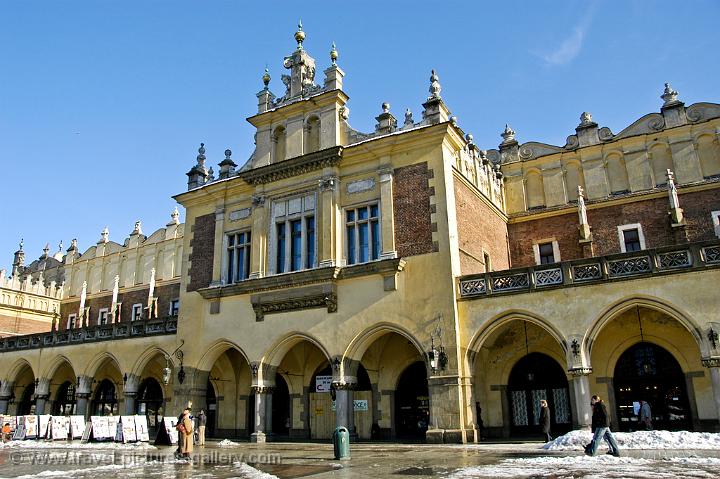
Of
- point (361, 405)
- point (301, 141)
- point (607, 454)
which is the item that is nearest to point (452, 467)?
point (607, 454)

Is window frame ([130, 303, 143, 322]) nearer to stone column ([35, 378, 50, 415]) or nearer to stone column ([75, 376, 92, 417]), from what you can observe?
stone column ([35, 378, 50, 415])

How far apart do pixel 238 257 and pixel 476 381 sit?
1182cm

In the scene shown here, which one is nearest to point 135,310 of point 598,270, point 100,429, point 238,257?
point 238,257

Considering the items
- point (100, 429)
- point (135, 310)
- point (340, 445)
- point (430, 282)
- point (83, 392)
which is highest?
point (135, 310)

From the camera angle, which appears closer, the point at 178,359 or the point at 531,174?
the point at 178,359

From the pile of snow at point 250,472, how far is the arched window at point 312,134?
14917 mm

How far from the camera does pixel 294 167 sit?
85.9ft

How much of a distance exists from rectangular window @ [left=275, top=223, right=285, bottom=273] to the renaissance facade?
0.07 meters

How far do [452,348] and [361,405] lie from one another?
583cm

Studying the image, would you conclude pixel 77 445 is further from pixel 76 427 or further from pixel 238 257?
pixel 238 257

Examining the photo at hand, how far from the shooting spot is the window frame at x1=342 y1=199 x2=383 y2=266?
23.8 metres

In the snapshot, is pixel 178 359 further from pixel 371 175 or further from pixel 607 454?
pixel 607 454

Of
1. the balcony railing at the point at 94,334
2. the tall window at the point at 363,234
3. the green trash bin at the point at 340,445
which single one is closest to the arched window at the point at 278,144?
the tall window at the point at 363,234

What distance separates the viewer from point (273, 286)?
2508 cm
